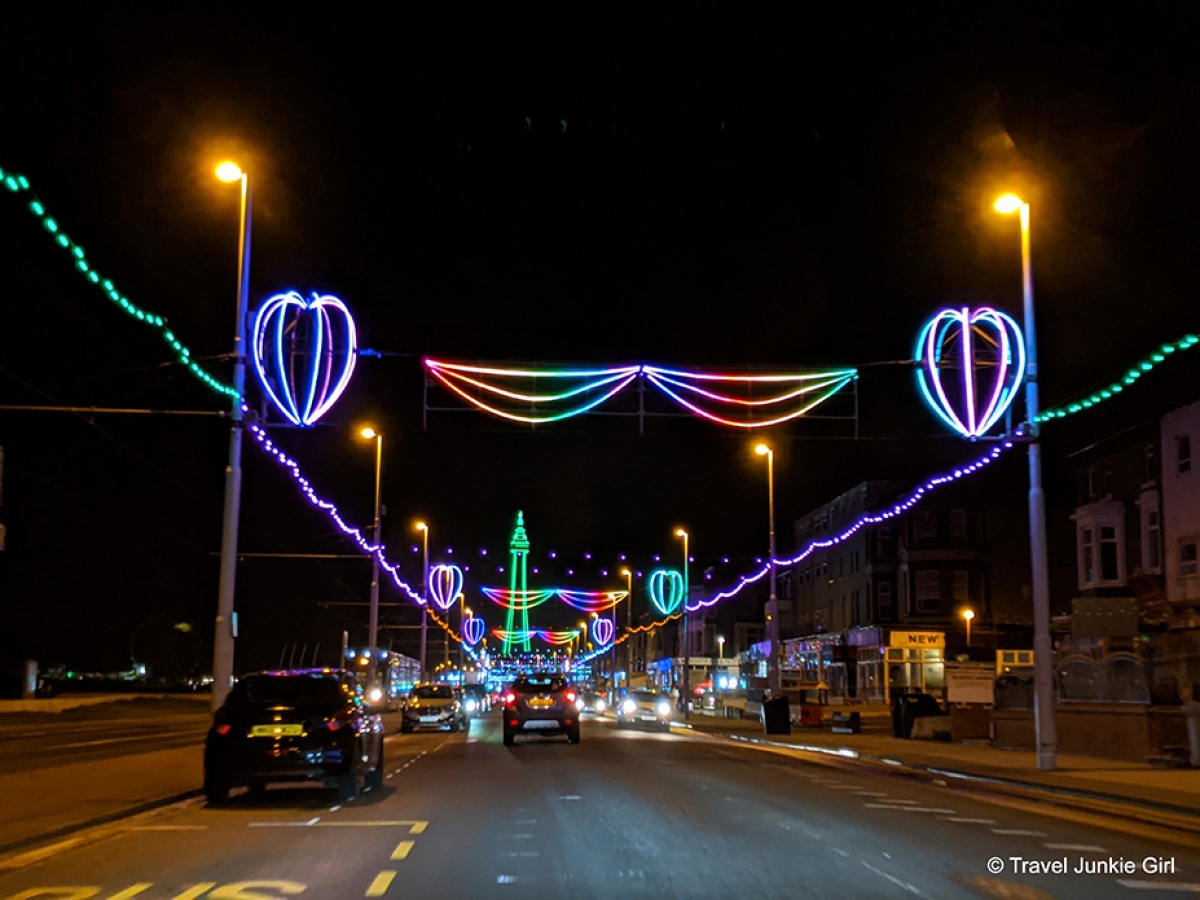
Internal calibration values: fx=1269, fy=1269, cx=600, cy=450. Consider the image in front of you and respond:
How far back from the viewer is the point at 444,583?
69375 mm

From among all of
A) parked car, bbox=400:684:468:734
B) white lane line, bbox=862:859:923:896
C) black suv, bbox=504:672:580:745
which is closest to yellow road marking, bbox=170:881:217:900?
white lane line, bbox=862:859:923:896

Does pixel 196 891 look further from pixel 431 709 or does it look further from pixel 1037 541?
pixel 431 709

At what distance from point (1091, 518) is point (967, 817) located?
30049mm

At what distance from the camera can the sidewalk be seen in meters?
17.6

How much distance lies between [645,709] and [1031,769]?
36516 millimetres

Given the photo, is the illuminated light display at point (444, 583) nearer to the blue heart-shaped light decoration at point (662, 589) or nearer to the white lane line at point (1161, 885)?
the blue heart-shaped light decoration at point (662, 589)

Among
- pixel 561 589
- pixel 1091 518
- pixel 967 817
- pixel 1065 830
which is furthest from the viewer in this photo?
pixel 561 589

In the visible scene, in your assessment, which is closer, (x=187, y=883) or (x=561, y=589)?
(x=187, y=883)

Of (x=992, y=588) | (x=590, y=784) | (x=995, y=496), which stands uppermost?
(x=995, y=496)

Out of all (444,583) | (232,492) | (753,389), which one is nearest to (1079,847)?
(753,389)

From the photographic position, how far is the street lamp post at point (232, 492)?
2152cm

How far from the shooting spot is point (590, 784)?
1934 centimetres

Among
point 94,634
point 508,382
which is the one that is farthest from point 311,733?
point 94,634

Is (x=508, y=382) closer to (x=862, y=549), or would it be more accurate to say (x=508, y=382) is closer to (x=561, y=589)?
(x=862, y=549)
